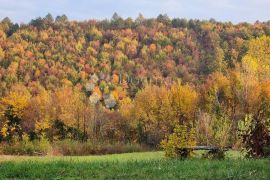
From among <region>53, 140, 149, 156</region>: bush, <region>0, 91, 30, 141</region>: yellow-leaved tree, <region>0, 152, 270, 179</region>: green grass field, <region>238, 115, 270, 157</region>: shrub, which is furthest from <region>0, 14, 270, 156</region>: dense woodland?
<region>53, 140, 149, 156</region>: bush

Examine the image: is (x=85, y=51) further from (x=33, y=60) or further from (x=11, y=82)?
(x=11, y=82)

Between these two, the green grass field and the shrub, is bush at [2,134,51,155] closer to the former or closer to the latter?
the shrub

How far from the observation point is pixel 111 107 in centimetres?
9206

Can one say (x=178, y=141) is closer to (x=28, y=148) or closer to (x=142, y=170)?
(x=142, y=170)

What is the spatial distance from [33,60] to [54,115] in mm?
50334

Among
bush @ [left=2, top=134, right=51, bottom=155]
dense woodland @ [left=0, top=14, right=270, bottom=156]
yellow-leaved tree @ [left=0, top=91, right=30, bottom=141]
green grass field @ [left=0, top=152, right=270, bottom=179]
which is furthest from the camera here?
yellow-leaved tree @ [left=0, top=91, right=30, bottom=141]

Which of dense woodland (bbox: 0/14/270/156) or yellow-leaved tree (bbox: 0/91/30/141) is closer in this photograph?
dense woodland (bbox: 0/14/270/156)

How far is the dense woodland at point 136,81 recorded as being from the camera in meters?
53.3

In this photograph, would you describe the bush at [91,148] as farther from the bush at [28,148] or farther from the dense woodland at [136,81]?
the dense woodland at [136,81]

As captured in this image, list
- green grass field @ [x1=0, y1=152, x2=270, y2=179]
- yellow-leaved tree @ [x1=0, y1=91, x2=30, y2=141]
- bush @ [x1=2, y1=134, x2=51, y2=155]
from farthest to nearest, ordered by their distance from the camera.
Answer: yellow-leaved tree @ [x1=0, y1=91, x2=30, y2=141], bush @ [x1=2, y1=134, x2=51, y2=155], green grass field @ [x1=0, y1=152, x2=270, y2=179]

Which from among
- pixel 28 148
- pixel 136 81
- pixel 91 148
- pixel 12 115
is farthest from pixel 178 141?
pixel 136 81

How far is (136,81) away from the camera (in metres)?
111

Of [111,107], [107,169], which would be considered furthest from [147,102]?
[107,169]

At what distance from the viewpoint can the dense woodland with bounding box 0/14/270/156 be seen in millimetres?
53344
